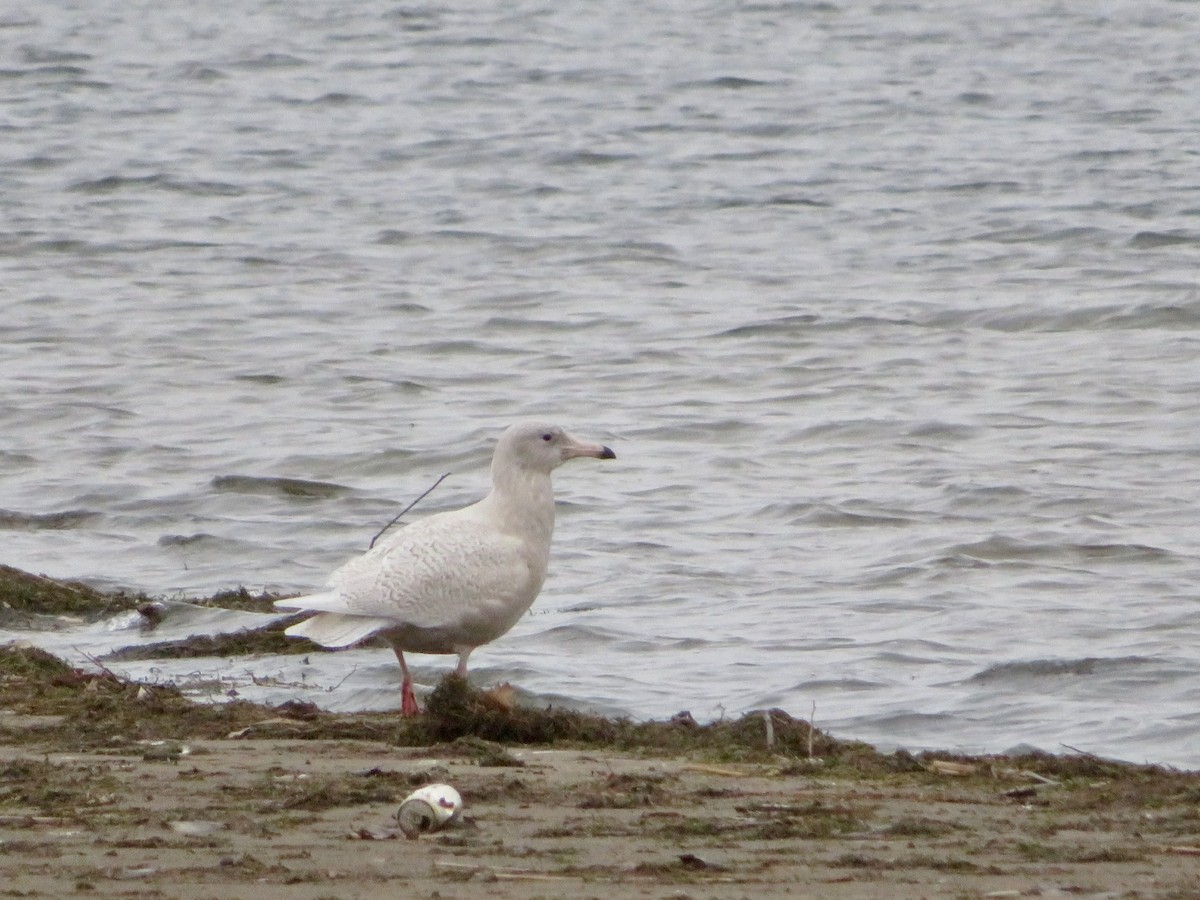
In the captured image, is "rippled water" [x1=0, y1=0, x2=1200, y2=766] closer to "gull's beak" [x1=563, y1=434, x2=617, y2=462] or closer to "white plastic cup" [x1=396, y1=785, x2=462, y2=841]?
"gull's beak" [x1=563, y1=434, x2=617, y2=462]

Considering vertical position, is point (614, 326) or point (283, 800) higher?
point (283, 800)

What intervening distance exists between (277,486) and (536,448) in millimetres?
5374

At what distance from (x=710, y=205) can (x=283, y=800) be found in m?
19.1

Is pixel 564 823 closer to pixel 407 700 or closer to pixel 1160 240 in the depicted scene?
pixel 407 700

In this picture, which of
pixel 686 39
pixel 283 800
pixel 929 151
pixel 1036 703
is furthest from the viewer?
pixel 686 39

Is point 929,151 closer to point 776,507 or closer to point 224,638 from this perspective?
point 776,507

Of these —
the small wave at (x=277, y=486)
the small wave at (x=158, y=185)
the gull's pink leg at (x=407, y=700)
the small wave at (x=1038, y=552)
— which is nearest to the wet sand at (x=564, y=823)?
the gull's pink leg at (x=407, y=700)

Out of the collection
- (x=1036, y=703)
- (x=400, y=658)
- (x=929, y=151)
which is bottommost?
(x=929, y=151)

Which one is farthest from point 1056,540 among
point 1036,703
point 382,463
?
point 382,463

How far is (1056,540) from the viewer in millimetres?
11438

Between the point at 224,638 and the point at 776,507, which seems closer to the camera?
the point at 224,638

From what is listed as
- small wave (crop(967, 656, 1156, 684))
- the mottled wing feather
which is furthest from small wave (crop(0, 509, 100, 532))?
small wave (crop(967, 656, 1156, 684))

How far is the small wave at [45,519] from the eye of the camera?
40.2 ft

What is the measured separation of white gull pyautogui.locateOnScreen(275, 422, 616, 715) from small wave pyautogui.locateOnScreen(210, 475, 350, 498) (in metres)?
5.09
